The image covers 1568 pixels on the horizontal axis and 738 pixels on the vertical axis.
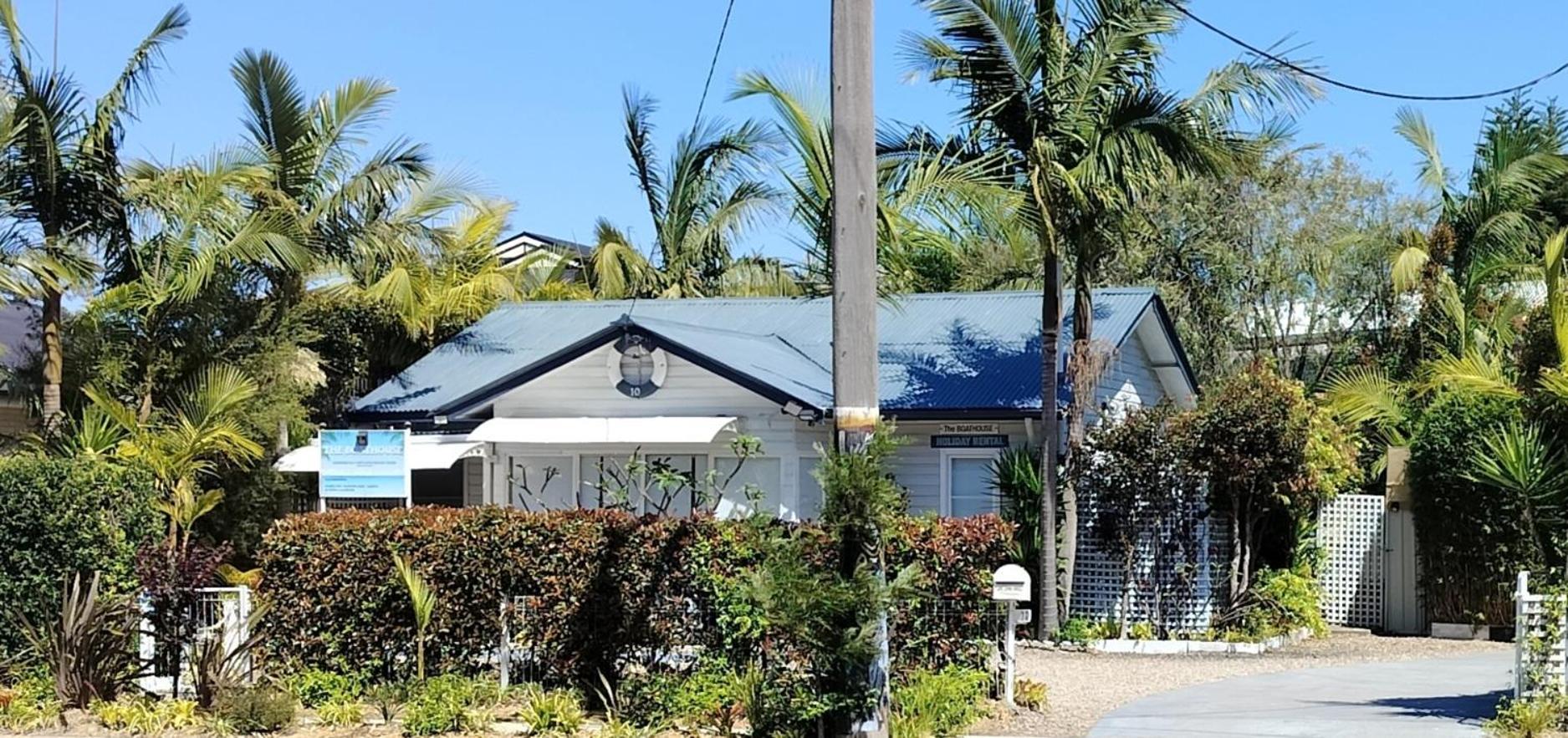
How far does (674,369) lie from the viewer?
20812 millimetres

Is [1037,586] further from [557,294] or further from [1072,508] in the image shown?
[557,294]

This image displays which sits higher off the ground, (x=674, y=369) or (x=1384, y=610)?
(x=674, y=369)

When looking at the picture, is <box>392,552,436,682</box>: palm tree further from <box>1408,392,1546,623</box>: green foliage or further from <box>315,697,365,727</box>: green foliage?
Result: <box>1408,392,1546,623</box>: green foliage

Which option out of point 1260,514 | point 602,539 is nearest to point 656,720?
point 602,539

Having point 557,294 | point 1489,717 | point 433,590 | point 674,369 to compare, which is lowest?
point 1489,717

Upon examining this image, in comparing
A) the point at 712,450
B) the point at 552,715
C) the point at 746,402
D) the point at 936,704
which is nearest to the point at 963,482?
the point at 746,402

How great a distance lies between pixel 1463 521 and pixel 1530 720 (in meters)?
8.15

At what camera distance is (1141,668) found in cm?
1662

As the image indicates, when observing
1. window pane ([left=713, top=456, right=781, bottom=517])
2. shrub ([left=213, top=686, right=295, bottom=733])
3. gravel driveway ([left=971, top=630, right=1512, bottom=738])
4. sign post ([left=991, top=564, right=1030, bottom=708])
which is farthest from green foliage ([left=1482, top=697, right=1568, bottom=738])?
window pane ([left=713, top=456, right=781, bottom=517])

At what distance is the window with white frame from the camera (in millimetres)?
20375

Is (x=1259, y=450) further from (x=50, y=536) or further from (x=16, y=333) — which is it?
(x=16, y=333)

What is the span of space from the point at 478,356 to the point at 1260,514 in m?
11.4

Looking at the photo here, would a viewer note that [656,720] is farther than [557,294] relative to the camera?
No

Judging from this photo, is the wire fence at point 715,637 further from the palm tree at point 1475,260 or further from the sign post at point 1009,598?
the palm tree at point 1475,260
